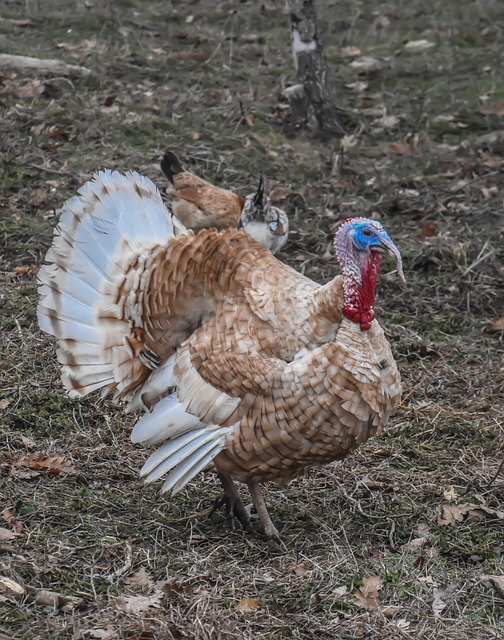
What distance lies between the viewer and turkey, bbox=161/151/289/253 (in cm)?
702

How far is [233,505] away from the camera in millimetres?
4805

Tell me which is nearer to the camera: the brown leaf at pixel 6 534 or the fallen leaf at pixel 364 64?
the brown leaf at pixel 6 534

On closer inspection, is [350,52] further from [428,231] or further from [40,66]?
[428,231]

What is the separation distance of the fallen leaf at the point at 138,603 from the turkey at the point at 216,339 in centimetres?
57

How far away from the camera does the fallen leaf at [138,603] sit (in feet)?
12.8

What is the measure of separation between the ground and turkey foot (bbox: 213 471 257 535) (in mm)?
62

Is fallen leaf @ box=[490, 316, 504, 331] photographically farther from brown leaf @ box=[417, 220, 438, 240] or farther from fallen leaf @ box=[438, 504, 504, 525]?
fallen leaf @ box=[438, 504, 504, 525]

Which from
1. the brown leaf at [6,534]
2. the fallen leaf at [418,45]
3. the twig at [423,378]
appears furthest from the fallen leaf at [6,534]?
the fallen leaf at [418,45]

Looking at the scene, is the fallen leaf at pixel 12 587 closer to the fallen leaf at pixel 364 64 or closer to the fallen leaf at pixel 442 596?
the fallen leaf at pixel 442 596

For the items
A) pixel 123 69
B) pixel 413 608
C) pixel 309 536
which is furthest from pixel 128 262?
pixel 123 69

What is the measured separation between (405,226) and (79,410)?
3280 millimetres

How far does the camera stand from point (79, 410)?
18.4 feet

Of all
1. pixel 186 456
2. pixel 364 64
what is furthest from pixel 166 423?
pixel 364 64

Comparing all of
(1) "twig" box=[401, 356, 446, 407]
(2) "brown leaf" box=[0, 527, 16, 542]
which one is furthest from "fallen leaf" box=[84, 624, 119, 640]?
(1) "twig" box=[401, 356, 446, 407]
